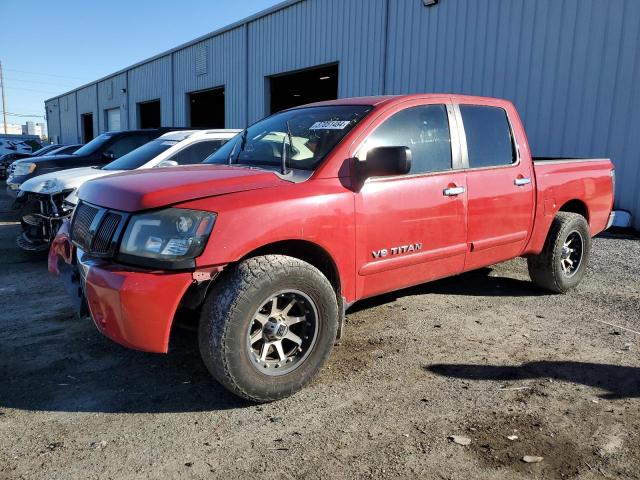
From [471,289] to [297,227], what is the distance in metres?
2.99

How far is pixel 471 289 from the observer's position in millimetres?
5445

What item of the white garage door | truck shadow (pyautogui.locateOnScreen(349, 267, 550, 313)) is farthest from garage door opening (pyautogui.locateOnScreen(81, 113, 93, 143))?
truck shadow (pyautogui.locateOnScreen(349, 267, 550, 313))

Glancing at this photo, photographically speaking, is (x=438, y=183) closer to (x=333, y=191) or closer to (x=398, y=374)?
(x=333, y=191)

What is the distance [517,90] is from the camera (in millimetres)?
10000

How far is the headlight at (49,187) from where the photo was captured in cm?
644

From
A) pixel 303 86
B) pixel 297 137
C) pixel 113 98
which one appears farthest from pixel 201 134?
pixel 113 98

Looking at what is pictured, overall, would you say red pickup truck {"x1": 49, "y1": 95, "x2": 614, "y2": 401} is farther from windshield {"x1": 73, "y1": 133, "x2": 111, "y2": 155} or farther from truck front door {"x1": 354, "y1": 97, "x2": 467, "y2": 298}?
windshield {"x1": 73, "y1": 133, "x2": 111, "y2": 155}

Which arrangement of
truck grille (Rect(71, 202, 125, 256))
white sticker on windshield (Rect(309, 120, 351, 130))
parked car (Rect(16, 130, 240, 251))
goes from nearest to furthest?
truck grille (Rect(71, 202, 125, 256))
white sticker on windshield (Rect(309, 120, 351, 130))
parked car (Rect(16, 130, 240, 251))

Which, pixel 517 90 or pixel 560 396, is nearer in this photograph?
pixel 560 396

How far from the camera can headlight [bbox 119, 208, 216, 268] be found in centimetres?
275

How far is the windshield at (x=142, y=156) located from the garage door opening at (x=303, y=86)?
27.8 feet

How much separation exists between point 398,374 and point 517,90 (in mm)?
8257

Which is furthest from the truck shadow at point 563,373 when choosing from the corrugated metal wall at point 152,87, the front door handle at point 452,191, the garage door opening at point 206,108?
the corrugated metal wall at point 152,87

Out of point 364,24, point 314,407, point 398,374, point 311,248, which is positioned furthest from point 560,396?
point 364,24
